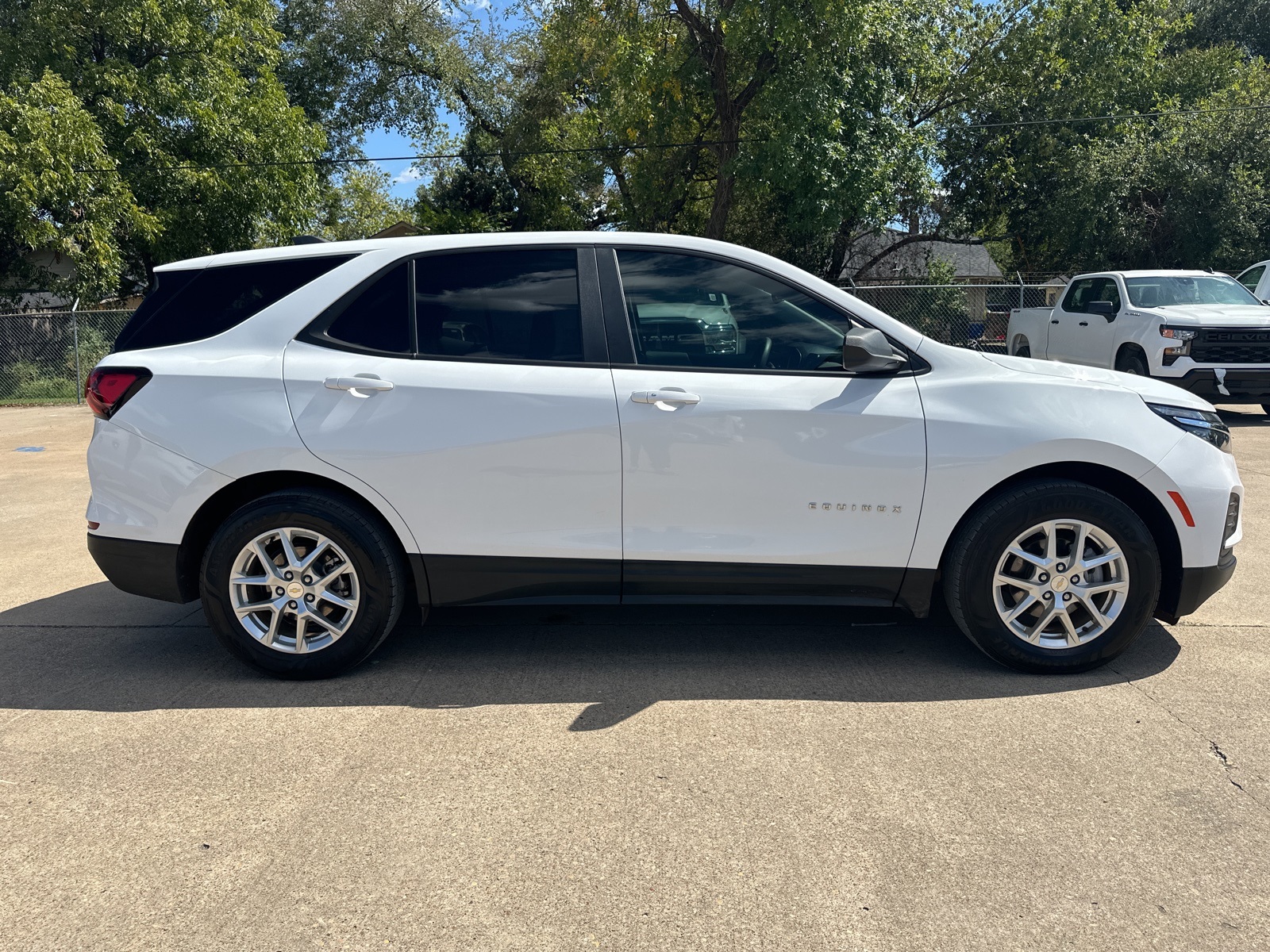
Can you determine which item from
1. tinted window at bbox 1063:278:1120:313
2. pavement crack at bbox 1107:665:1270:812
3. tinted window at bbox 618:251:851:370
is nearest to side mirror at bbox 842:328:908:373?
tinted window at bbox 618:251:851:370

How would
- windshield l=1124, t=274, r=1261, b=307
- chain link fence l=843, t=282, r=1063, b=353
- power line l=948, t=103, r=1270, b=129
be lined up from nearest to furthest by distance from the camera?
windshield l=1124, t=274, r=1261, b=307
chain link fence l=843, t=282, r=1063, b=353
power line l=948, t=103, r=1270, b=129

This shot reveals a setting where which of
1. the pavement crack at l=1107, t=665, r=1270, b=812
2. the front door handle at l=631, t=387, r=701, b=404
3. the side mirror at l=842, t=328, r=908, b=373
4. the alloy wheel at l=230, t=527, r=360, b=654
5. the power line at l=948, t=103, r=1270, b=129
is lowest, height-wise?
the pavement crack at l=1107, t=665, r=1270, b=812

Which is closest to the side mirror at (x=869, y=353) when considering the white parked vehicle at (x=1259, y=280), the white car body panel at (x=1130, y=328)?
the white car body panel at (x=1130, y=328)

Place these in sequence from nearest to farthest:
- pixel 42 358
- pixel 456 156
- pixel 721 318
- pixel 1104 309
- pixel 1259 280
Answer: pixel 721 318 → pixel 1104 309 → pixel 1259 280 → pixel 42 358 → pixel 456 156

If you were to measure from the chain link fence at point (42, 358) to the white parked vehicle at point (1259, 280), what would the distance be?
787 inches

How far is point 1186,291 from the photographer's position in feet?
42.2

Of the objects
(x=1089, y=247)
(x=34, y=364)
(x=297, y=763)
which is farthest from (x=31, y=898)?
(x=1089, y=247)

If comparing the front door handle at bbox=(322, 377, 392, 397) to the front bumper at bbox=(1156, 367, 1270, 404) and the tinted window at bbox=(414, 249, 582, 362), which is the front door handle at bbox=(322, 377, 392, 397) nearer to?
the tinted window at bbox=(414, 249, 582, 362)

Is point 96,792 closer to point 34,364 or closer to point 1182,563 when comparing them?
point 1182,563

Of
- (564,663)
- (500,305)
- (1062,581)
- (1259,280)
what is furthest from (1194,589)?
(1259,280)

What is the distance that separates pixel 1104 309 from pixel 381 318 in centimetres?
1123

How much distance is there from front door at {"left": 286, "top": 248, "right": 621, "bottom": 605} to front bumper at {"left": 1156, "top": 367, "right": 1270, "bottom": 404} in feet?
Result: 33.2

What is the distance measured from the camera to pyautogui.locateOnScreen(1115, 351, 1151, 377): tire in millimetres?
12273

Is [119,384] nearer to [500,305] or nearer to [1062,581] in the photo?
[500,305]
